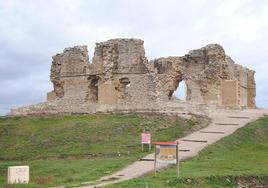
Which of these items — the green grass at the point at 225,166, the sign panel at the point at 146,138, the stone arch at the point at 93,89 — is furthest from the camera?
the stone arch at the point at 93,89

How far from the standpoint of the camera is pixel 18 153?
27203 mm

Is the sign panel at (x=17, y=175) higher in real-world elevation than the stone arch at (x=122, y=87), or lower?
lower

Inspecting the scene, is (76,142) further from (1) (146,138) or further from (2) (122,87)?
(2) (122,87)

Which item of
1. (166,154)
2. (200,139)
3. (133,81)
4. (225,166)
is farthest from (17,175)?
(133,81)

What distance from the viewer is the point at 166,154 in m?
18.1

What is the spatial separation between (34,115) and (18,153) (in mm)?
9945

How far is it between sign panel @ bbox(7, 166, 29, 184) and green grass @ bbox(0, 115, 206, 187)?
0.47 meters

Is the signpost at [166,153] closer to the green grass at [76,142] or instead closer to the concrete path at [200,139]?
the concrete path at [200,139]

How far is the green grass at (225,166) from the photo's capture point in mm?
16828

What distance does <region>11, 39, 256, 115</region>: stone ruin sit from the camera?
3653 centimetres

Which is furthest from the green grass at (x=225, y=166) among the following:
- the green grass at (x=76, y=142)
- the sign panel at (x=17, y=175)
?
the sign panel at (x=17, y=175)

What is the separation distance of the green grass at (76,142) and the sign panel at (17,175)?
47cm

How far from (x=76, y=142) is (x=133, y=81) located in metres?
11.3

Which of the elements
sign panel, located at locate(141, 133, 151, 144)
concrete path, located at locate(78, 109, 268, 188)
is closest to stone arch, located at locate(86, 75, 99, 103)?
concrete path, located at locate(78, 109, 268, 188)
